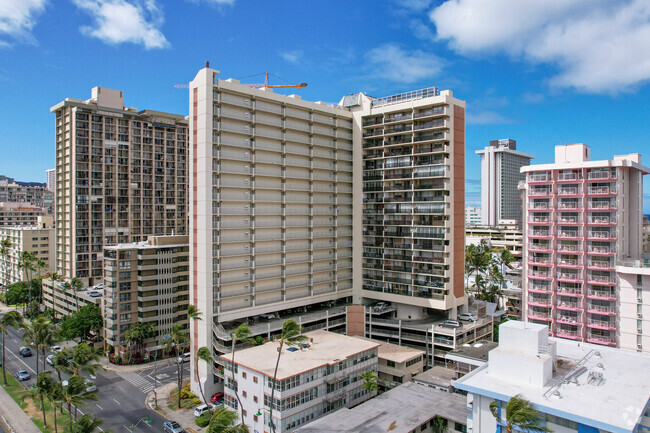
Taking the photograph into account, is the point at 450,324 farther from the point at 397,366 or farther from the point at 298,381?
the point at 298,381

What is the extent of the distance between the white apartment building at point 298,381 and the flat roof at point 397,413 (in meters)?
3.36

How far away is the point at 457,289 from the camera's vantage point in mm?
76812

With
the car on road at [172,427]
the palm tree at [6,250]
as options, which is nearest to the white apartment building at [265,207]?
the car on road at [172,427]

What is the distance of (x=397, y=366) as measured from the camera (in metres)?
64.1

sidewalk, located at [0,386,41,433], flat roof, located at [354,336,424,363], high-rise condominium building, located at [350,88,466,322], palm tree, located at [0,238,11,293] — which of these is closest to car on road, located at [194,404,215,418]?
sidewalk, located at [0,386,41,433]

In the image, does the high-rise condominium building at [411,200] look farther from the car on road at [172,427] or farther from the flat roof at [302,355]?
the car on road at [172,427]

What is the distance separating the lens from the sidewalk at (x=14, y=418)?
5759 cm

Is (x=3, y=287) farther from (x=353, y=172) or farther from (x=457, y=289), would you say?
(x=457, y=289)

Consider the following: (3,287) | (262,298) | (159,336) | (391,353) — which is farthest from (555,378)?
(3,287)

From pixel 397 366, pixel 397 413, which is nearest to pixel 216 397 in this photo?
pixel 397 366

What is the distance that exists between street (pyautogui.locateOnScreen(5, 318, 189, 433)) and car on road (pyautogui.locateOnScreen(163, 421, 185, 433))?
3.73 ft

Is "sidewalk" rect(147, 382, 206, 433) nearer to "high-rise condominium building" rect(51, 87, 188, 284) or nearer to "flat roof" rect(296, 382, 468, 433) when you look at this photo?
"flat roof" rect(296, 382, 468, 433)

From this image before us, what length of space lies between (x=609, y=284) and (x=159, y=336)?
78581mm

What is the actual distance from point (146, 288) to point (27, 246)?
7314 centimetres
